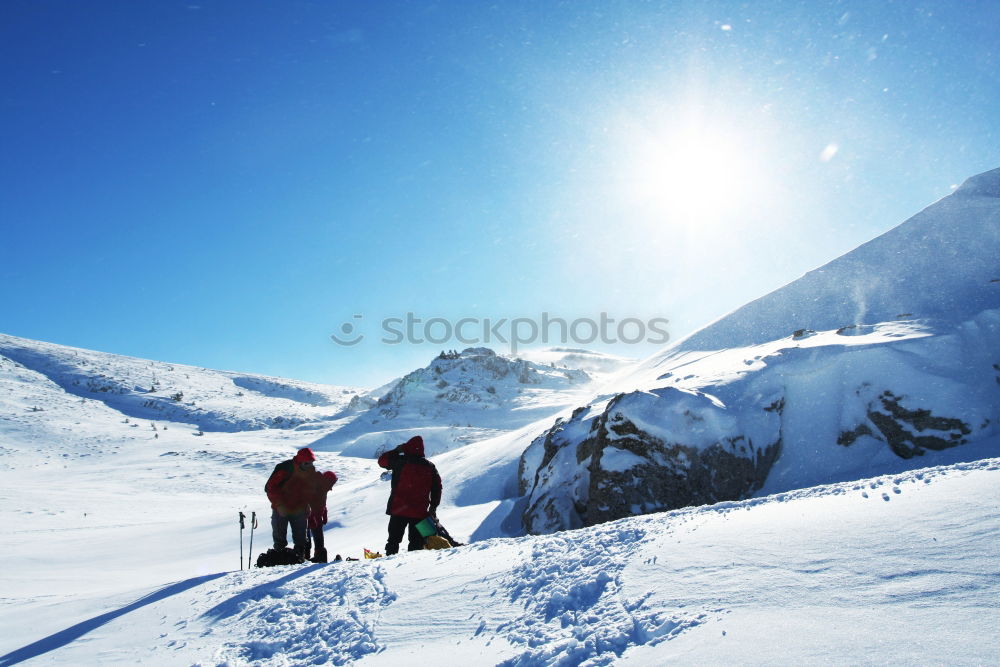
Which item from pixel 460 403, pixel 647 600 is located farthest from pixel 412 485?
pixel 460 403

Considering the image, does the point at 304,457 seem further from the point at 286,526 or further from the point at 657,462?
the point at 657,462

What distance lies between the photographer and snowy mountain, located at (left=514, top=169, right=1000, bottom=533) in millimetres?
10352

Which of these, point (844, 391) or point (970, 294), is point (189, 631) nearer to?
point (844, 391)

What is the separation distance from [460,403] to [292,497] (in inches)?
2151

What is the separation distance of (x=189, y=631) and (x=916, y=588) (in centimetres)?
504

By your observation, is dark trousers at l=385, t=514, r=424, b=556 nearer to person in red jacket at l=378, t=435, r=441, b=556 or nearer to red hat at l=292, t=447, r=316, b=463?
person in red jacket at l=378, t=435, r=441, b=556

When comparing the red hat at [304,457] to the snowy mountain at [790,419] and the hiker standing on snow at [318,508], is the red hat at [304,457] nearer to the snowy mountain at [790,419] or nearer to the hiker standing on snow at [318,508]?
the hiker standing on snow at [318,508]

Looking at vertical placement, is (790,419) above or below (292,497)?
above

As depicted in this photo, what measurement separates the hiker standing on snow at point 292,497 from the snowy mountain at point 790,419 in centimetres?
588

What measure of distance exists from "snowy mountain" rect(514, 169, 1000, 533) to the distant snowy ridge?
5661 centimetres

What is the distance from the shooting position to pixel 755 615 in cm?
253

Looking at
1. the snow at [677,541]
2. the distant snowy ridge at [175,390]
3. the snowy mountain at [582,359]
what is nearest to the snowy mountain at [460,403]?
the distant snowy ridge at [175,390]

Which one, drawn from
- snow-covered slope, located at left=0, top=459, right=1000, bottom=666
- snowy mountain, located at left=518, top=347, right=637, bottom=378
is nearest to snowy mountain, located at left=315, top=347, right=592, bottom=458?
snowy mountain, located at left=518, top=347, right=637, bottom=378

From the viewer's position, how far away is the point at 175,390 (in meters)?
72.4
